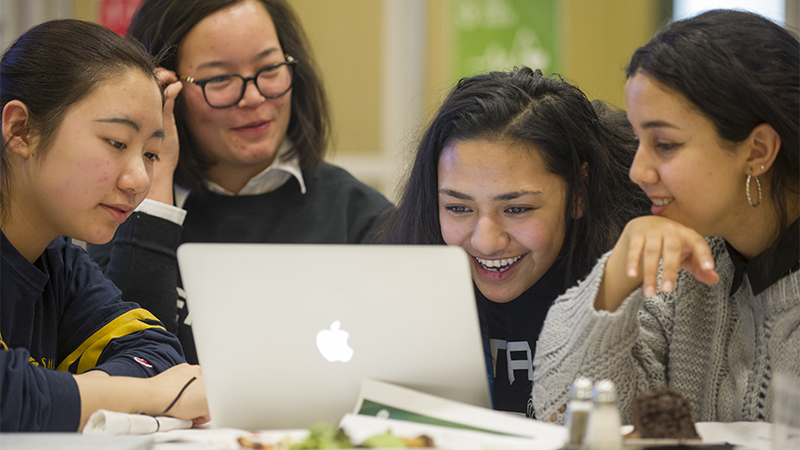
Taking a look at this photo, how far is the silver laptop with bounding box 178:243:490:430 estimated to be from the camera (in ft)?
2.97

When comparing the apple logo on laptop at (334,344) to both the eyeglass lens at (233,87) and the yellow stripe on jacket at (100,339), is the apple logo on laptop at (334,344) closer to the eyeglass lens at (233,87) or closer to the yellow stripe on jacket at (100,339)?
the yellow stripe on jacket at (100,339)

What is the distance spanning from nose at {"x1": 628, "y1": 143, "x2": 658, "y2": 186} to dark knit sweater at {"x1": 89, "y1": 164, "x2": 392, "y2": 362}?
0.89 meters

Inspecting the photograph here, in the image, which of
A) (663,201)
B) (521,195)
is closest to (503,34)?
(521,195)

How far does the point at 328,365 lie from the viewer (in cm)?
93

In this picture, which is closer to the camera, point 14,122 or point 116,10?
point 14,122

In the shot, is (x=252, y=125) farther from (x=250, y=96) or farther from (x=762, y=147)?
(x=762, y=147)

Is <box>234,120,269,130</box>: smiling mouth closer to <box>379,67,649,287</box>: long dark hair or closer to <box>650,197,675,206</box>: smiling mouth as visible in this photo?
<box>379,67,649,287</box>: long dark hair

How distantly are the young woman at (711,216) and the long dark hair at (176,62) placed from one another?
Answer: 106cm

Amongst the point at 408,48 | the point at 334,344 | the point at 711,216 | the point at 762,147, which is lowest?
the point at 334,344

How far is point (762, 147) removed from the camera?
3.70 feet

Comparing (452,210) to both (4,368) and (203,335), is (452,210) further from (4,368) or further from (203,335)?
(4,368)

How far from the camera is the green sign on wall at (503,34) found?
381 cm

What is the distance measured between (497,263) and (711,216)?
44cm

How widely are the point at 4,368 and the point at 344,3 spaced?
312cm
